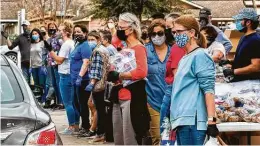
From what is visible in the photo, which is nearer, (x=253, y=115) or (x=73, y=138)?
(x=253, y=115)

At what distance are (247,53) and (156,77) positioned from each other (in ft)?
3.62

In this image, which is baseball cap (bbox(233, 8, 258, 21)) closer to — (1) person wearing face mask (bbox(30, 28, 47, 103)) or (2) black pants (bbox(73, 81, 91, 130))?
(2) black pants (bbox(73, 81, 91, 130))

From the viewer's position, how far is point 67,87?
1157 cm

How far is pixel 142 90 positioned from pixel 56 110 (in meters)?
7.88

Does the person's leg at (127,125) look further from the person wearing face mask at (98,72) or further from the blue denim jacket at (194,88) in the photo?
the person wearing face mask at (98,72)

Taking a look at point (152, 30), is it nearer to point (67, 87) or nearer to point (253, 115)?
point (253, 115)

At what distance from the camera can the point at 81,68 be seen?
10773 mm

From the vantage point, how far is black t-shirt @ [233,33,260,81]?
7.65 m

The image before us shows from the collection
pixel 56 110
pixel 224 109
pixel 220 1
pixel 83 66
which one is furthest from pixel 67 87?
pixel 220 1

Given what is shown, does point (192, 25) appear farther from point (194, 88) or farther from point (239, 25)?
point (239, 25)

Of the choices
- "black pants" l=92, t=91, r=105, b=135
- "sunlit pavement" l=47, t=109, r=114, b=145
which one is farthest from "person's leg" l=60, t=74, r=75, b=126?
"black pants" l=92, t=91, r=105, b=135

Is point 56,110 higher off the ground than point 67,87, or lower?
lower

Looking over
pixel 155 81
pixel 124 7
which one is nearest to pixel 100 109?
pixel 155 81

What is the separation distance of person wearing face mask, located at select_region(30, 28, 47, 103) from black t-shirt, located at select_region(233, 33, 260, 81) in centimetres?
838
